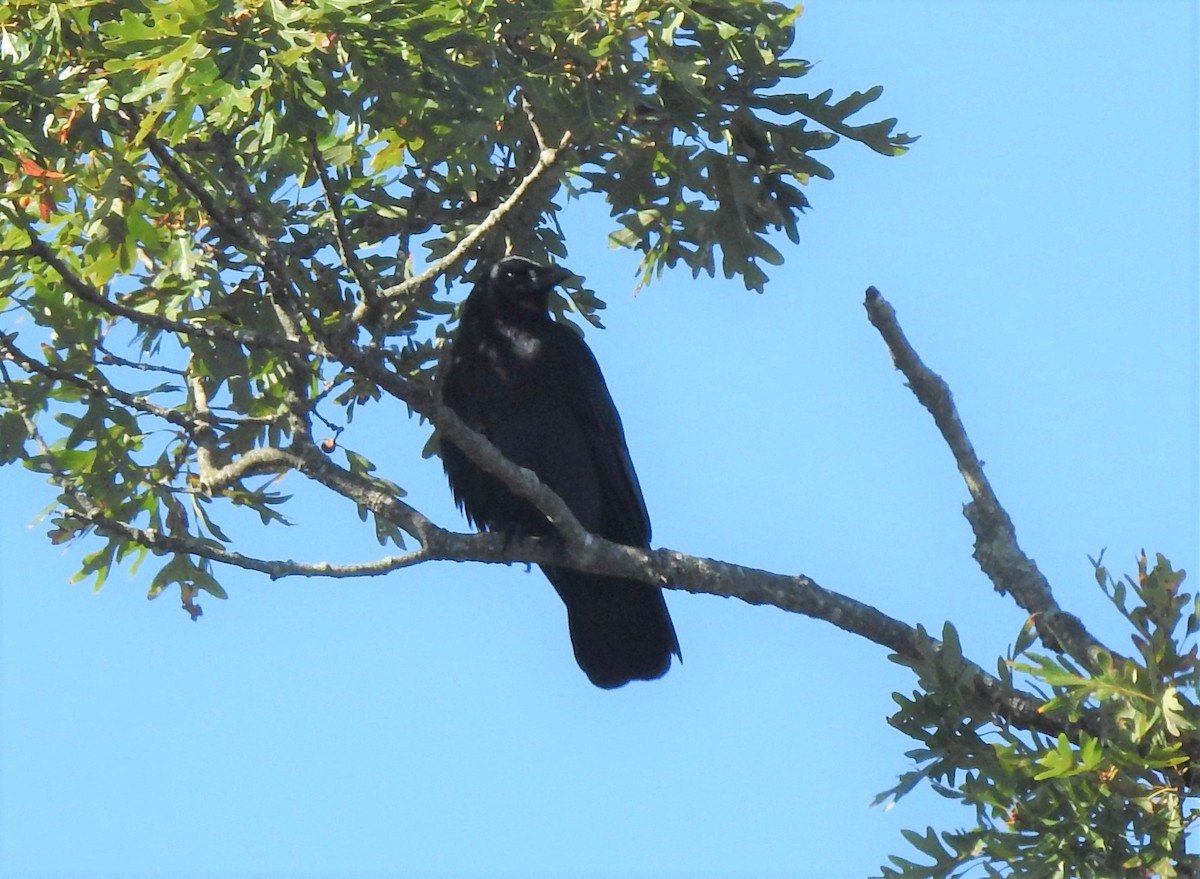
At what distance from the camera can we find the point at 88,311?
17.9ft

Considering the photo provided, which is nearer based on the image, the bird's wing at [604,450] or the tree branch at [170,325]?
the tree branch at [170,325]

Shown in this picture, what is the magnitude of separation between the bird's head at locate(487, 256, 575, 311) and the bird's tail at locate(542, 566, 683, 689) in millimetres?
1107

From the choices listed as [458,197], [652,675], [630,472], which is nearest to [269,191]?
[458,197]

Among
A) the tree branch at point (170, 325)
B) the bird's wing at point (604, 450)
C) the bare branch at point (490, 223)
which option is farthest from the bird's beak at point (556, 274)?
the tree branch at point (170, 325)

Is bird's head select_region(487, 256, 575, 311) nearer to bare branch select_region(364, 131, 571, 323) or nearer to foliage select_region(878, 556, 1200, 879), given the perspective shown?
bare branch select_region(364, 131, 571, 323)

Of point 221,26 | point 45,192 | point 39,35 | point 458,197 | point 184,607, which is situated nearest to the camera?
point 221,26

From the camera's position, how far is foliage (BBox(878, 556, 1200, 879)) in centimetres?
407

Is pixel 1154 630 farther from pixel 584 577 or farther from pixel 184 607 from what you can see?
pixel 184 607

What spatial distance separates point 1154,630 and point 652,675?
2.97m

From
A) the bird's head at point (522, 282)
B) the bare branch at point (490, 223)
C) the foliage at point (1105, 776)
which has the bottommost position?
the foliage at point (1105, 776)

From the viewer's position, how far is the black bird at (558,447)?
651 cm

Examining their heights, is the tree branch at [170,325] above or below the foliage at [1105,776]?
above

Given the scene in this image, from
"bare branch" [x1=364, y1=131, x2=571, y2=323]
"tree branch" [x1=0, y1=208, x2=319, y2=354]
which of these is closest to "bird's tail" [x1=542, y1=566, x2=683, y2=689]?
"bare branch" [x1=364, y1=131, x2=571, y2=323]

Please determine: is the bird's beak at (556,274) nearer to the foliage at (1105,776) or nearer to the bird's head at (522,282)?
the bird's head at (522,282)
